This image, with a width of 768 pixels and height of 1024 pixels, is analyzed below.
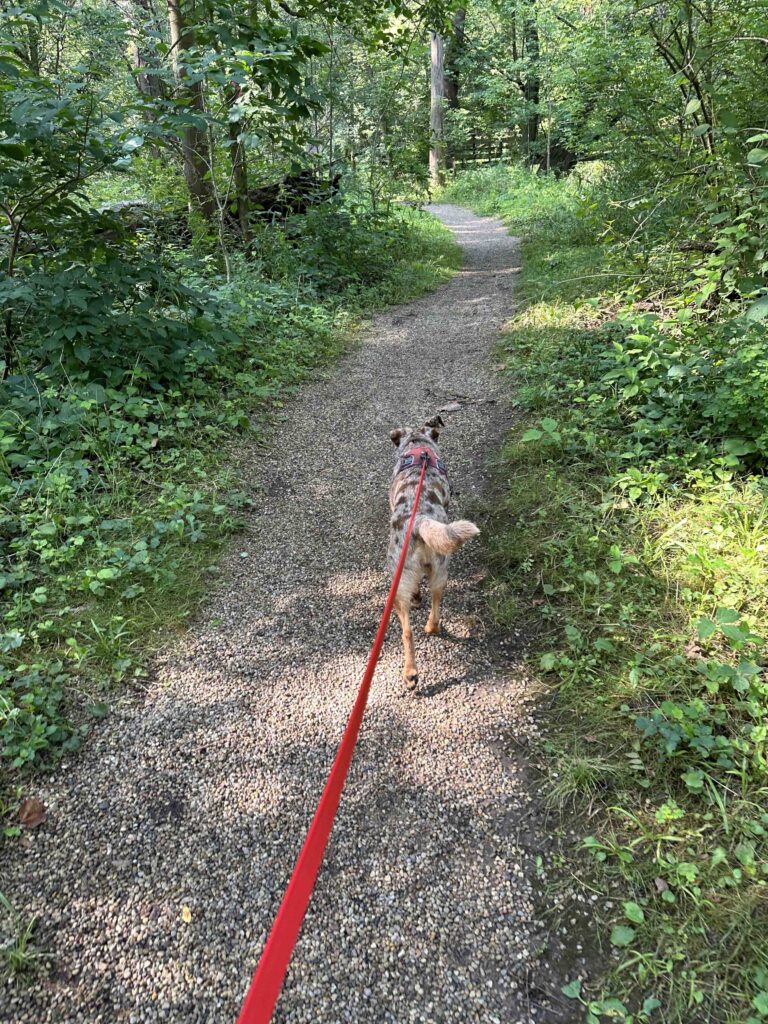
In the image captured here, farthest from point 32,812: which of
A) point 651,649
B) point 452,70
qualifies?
point 452,70

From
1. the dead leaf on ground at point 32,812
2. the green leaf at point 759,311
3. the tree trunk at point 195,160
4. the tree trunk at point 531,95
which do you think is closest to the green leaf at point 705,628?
the green leaf at point 759,311

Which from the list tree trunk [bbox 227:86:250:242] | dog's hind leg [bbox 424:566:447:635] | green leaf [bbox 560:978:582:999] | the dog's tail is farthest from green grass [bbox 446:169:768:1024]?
tree trunk [bbox 227:86:250:242]

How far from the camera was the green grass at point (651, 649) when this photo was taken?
1735 millimetres

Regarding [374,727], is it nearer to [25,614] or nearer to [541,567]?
[541,567]

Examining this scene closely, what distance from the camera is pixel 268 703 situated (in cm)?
271

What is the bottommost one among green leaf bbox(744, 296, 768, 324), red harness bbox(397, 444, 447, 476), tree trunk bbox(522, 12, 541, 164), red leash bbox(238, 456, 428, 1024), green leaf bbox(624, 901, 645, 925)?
green leaf bbox(624, 901, 645, 925)

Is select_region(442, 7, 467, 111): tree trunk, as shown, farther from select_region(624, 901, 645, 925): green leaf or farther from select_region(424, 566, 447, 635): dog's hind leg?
select_region(624, 901, 645, 925): green leaf

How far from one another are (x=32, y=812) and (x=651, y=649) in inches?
111

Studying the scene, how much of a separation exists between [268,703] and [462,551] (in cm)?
163

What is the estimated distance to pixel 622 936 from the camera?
1769 mm

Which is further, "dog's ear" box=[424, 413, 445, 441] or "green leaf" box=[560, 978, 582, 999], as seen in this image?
"dog's ear" box=[424, 413, 445, 441]

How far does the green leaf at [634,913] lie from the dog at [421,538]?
1.25 meters

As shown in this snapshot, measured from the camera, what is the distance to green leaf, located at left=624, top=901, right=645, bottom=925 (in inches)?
70.7

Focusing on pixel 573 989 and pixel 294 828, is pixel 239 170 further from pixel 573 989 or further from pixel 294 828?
pixel 573 989
